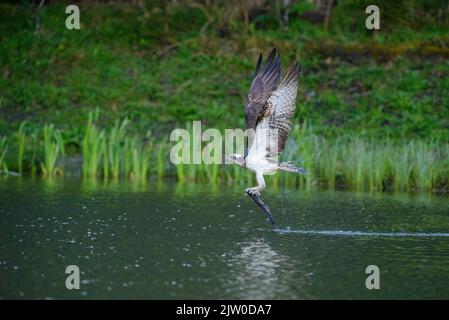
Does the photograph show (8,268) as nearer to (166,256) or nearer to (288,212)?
(166,256)

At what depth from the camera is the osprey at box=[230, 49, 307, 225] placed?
9602mm

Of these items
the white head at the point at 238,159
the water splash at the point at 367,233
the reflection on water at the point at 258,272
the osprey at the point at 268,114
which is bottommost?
the reflection on water at the point at 258,272

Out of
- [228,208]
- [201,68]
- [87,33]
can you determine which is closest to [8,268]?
[228,208]

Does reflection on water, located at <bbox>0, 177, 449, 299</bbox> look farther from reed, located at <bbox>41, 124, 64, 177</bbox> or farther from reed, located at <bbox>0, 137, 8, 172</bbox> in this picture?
reed, located at <bbox>0, 137, 8, 172</bbox>

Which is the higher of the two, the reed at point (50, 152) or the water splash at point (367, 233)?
the reed at point (50, 152)

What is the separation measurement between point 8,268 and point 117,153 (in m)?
8.13

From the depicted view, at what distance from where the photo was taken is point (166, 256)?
8352 millimetres

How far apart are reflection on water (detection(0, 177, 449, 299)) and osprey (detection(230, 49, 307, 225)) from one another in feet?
2.45

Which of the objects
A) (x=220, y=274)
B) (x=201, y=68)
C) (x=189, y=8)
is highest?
(x=189, y=8)

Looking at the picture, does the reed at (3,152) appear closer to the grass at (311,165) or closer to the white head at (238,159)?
the grass at (311,165)

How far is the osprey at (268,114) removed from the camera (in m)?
9.60

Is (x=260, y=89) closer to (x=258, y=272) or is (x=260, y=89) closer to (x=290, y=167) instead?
(x=290, y=167)

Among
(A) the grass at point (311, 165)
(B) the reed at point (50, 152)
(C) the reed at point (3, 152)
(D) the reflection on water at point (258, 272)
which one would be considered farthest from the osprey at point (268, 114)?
(C) the reed at point (3, 152)

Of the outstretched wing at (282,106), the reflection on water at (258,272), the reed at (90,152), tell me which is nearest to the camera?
the reflection on water at (258,272)
